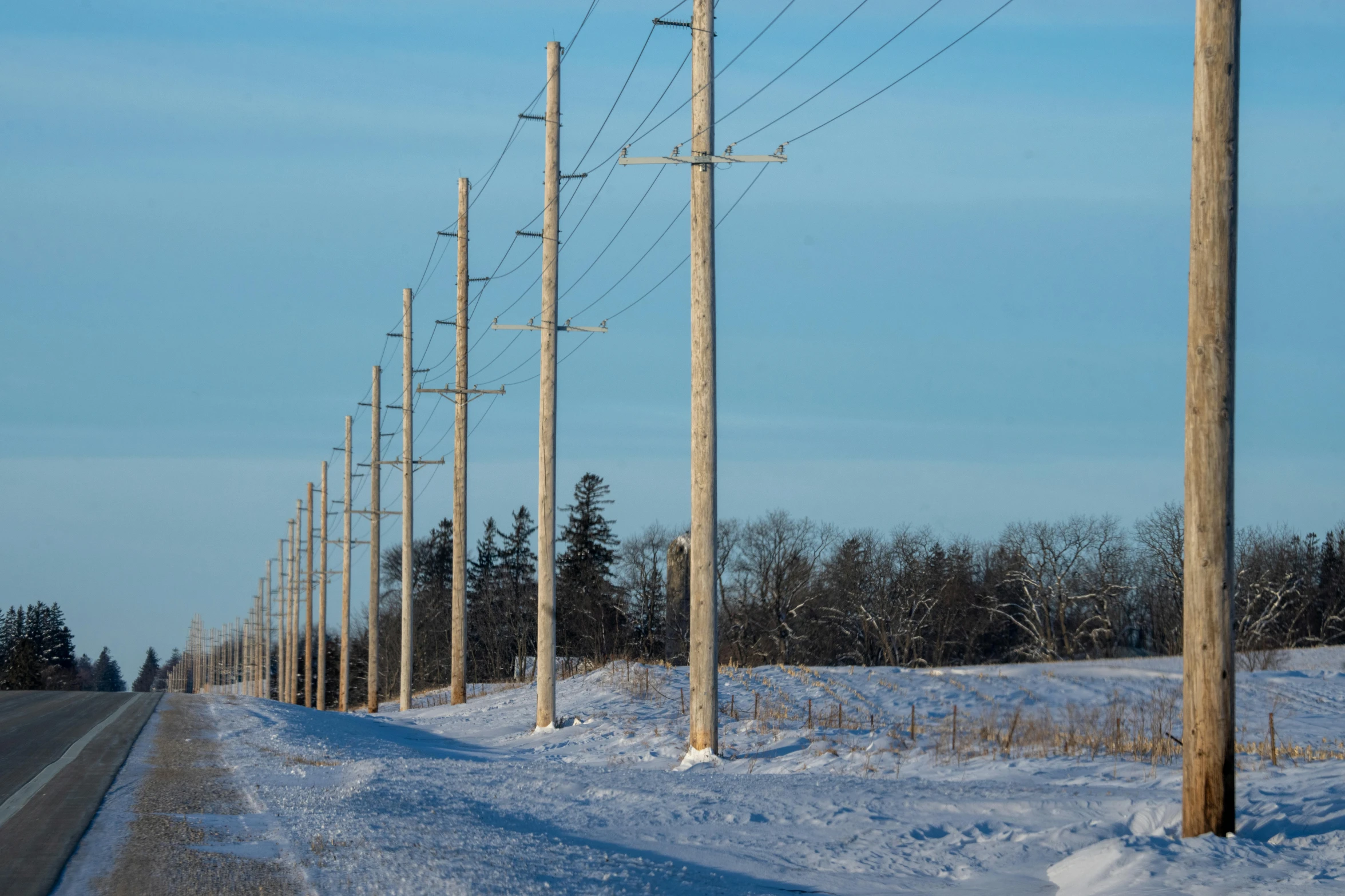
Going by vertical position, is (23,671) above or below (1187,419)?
below

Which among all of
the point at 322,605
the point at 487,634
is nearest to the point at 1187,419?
the point at 322,605

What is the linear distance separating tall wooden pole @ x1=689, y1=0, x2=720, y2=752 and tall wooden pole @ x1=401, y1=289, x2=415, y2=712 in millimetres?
19265

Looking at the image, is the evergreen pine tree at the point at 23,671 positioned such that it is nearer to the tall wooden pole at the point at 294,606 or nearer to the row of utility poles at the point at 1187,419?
the tall wooden pole at the point at 294,606

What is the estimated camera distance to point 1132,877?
816 cm

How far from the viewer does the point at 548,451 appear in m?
22.9

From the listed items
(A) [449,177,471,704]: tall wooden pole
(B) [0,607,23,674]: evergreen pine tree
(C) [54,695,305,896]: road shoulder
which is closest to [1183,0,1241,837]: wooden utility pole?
(C) [54,695,305,896]: road shoulder

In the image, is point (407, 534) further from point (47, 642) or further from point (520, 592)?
point (47, 642)

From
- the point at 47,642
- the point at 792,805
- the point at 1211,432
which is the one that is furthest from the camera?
the point at 47,642

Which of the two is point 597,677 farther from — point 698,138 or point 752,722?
point 698,138

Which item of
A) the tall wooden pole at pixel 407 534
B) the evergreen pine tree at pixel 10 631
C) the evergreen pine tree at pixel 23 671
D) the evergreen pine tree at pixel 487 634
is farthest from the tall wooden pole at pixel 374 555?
the evergreen pine tree at pixel 10 631

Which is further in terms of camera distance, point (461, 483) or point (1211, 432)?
point (461, 483)

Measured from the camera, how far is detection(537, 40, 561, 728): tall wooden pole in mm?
22453

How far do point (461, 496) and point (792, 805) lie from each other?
2112cm

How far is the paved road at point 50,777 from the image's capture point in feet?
28.7
